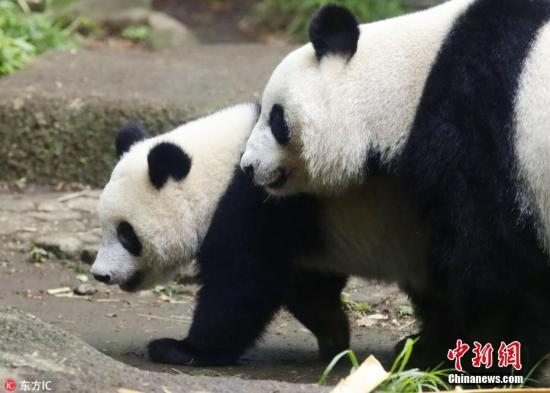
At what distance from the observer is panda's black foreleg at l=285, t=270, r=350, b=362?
6.77 metres

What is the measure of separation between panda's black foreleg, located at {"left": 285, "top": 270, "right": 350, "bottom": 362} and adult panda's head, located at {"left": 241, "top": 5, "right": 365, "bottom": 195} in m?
0.94

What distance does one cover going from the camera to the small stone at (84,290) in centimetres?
804

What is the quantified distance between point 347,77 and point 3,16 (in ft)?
26.0

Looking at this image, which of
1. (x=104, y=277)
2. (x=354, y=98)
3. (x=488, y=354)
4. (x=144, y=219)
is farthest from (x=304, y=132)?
(x=104, y=277)

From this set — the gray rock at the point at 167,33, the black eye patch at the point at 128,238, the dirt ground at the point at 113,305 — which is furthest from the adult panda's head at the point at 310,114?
the gray rock at the point at 167,33

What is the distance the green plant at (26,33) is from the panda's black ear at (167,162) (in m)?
5.39

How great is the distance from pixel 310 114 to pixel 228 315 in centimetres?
132

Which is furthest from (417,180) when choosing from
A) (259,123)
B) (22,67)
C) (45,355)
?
(22,67)

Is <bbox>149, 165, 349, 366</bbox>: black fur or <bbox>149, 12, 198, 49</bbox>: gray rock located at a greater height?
<bbox>149, 12, 198, 49</bbox>: gray rock

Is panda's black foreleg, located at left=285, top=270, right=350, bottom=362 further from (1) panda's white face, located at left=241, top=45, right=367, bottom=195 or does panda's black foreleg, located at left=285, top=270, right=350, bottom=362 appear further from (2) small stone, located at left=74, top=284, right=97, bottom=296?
(2) small stone, located at left=74, top=284, right=97, bottom=296

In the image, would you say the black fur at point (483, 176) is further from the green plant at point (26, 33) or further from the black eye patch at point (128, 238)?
the green plant at point (26, 33)

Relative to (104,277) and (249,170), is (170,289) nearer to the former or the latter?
(104,277)

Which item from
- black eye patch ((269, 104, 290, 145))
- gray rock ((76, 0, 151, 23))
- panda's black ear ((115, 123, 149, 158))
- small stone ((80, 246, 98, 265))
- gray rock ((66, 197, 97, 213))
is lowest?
small stone ((80, 246, 98, 265))

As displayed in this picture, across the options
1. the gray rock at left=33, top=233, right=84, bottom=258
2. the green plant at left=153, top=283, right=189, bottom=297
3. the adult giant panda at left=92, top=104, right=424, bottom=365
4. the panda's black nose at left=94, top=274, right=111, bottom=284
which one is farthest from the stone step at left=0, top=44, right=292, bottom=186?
the panda's black nose at left=94, top=274, right=111, bottom=284
